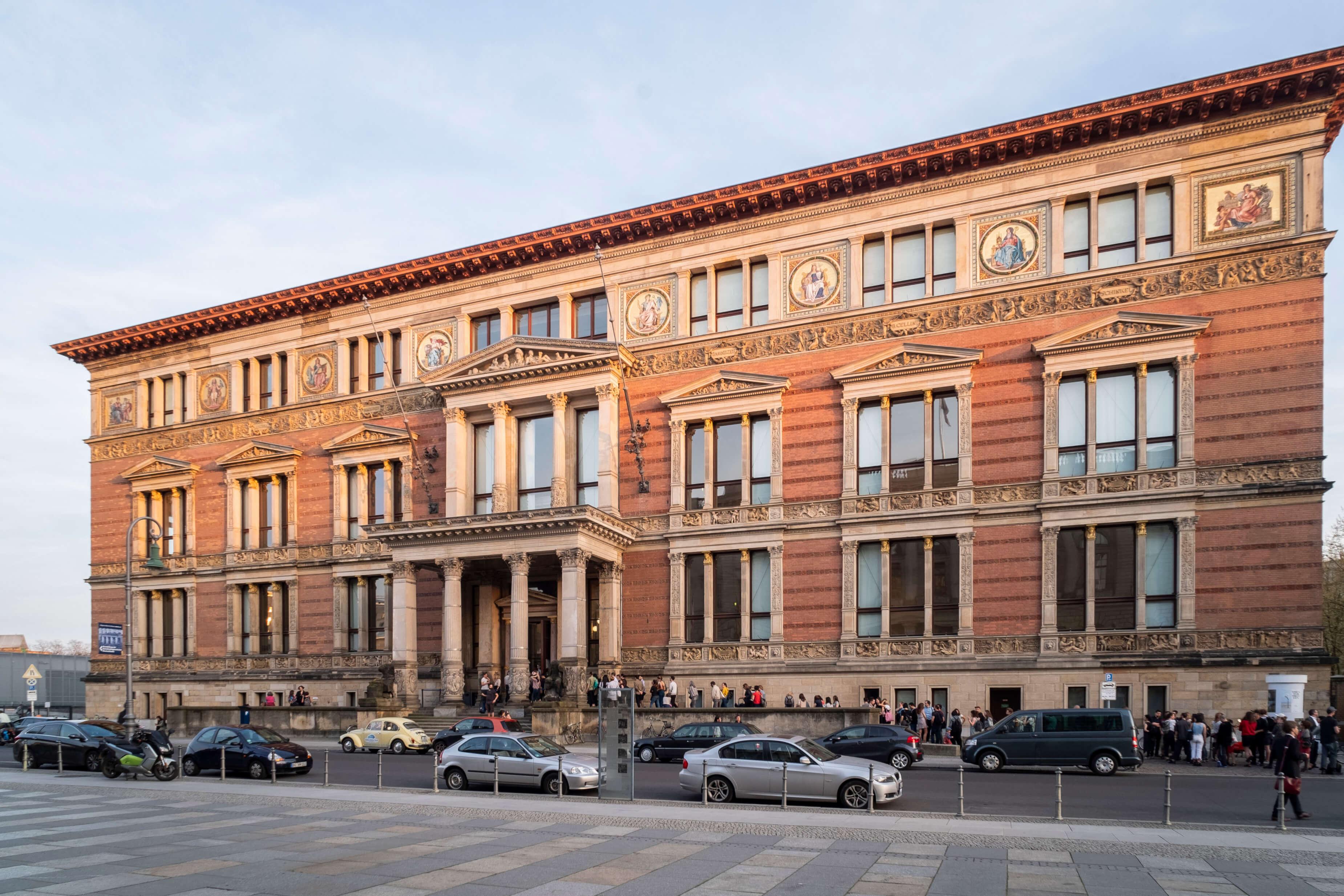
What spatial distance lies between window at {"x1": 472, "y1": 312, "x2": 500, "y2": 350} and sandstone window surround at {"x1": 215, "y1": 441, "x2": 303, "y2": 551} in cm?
1131

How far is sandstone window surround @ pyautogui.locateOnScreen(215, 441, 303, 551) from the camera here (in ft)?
153

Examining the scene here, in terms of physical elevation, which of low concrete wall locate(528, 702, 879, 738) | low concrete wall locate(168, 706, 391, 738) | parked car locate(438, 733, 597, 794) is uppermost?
parked car locate(438, 733, 597, 794)

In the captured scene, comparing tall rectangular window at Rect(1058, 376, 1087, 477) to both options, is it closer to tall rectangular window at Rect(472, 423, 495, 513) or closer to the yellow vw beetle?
tall rectangular window at Rect(472, 423, 495, 513)

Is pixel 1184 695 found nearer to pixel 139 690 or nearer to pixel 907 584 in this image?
pixel 907 584

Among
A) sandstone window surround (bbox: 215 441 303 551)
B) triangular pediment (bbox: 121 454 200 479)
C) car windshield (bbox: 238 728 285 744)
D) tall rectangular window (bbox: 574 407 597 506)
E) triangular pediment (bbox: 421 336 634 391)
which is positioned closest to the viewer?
car windshield (bbox: 238 728 285 744)

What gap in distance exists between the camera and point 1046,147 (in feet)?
109

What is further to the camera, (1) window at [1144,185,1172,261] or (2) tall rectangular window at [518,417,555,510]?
(2) tall rectangular window at [518,417,555,510]

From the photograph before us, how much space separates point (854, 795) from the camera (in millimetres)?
18828

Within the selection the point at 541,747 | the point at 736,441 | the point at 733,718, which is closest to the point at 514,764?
the point at 541,747

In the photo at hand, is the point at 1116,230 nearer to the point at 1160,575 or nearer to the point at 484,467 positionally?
the point at 1160,575

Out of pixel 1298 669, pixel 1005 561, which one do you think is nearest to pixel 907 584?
pixel 1005 561

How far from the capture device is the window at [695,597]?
37250 mm

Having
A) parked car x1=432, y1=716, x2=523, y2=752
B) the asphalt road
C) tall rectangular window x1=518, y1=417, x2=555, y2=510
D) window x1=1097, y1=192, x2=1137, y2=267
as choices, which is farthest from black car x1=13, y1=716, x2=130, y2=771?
window x1=1097, y1=192, x2=1137, y2=267

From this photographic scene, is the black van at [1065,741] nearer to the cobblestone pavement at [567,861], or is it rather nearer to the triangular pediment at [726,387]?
the cobblestone pavement at [567,861]
